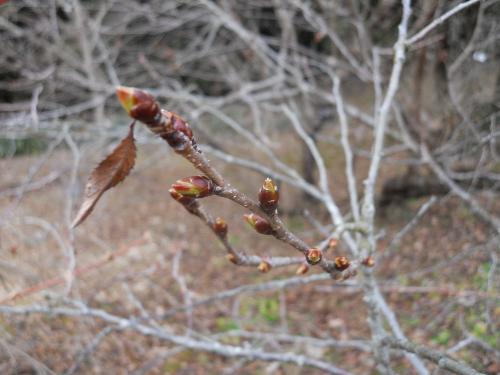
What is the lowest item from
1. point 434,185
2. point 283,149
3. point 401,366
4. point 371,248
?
point 371,248

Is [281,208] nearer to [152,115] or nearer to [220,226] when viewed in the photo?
[220,226]

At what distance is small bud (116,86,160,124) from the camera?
40 cm

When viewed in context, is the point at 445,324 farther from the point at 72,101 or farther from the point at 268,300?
the point at 72,101

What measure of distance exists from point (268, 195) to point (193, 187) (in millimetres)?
98

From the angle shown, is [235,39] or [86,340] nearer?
[86,340]

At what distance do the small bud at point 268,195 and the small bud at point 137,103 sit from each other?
17 cm

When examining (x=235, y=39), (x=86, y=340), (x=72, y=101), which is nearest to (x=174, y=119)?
(x=86, y=340)

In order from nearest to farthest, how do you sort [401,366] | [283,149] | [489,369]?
[489,369], [401,366], [283,149]

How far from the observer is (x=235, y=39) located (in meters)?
4.74

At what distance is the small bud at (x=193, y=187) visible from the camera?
48 cm

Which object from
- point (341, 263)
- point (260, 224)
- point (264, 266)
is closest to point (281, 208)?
point (264, 266)

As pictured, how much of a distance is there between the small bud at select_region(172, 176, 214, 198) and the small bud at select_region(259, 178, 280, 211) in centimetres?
7

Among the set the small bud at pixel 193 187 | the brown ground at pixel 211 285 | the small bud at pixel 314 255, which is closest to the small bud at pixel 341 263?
the small bud at pixel 314 255

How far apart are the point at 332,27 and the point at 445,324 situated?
7.34 feet
